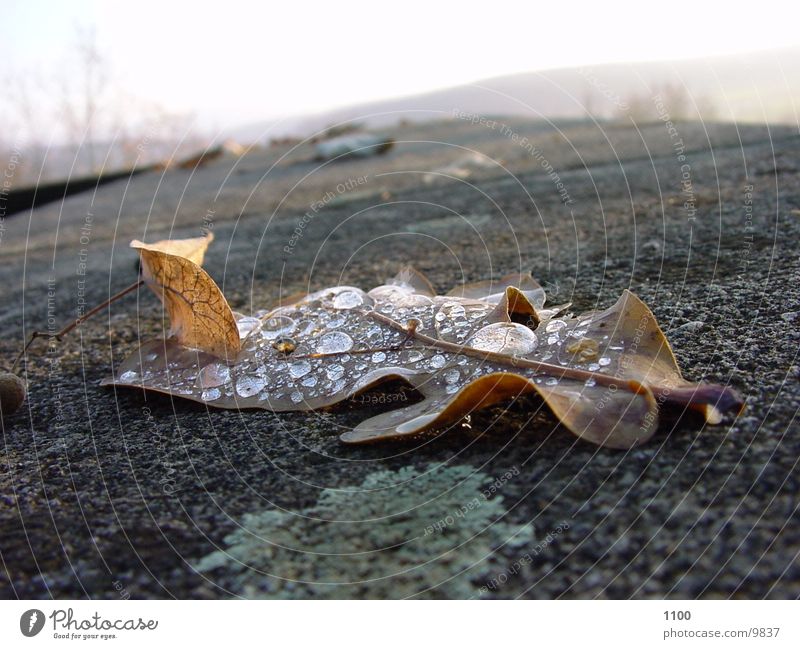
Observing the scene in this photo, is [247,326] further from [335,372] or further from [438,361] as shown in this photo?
[438,361]

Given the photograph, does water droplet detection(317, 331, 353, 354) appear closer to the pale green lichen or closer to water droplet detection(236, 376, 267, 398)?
water droplet detection(236, 376, 267, 398)

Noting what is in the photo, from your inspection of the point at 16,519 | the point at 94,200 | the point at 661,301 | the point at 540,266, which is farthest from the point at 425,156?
the point at 16,519

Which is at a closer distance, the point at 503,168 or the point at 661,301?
the point at 661,301

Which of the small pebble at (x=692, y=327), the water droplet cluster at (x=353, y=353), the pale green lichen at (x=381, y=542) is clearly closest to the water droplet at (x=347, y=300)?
the water droplet cluster at (x=353, y=353)

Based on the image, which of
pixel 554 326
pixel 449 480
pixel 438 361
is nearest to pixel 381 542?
pixel 449 480

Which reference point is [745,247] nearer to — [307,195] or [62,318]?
[62,318]

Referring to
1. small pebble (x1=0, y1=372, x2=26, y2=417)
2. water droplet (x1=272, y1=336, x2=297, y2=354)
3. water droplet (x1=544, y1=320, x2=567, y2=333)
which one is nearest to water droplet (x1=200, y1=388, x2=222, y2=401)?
water droplet (x1=272, y1=336, x2=297, y2=354)
